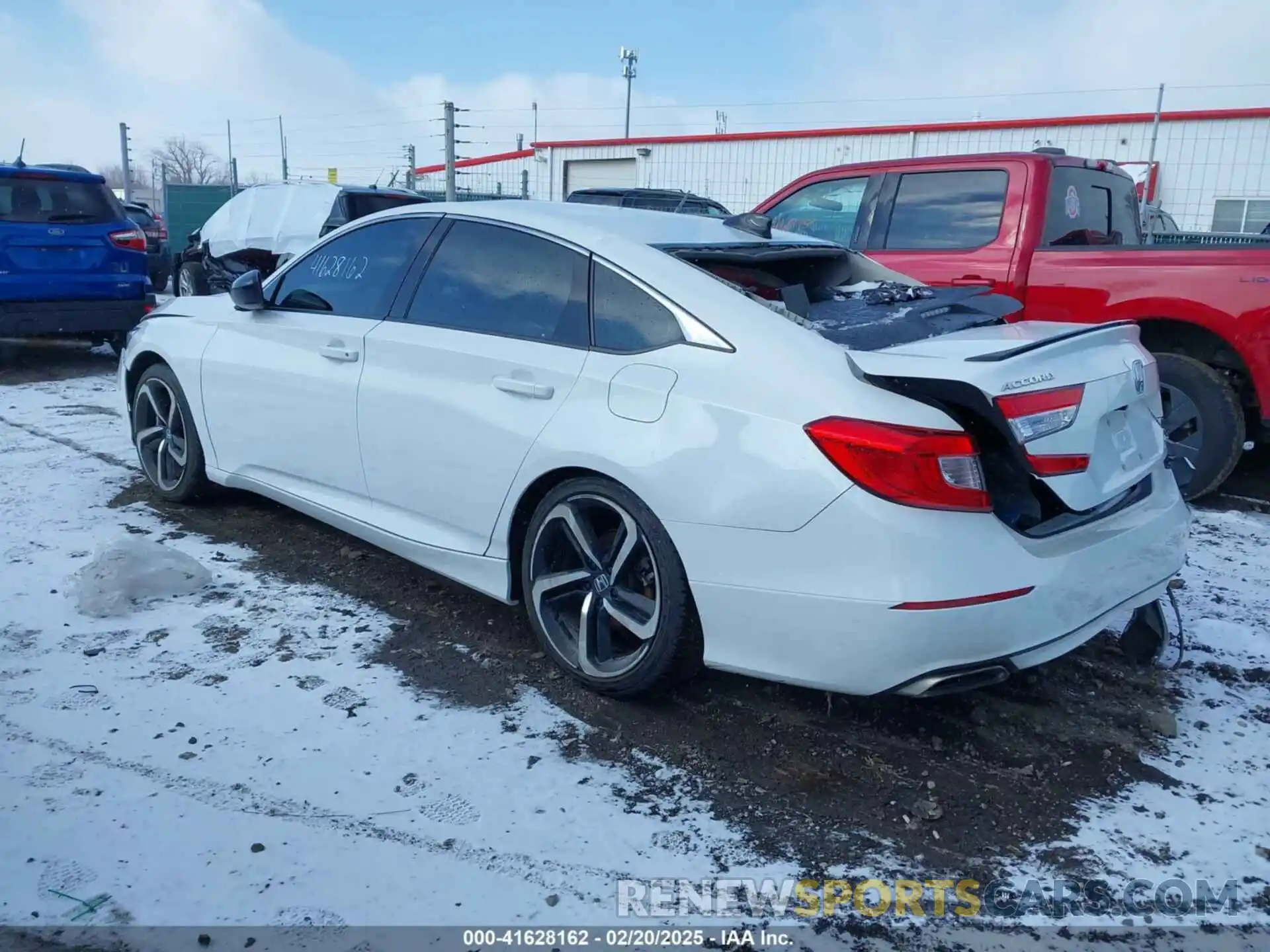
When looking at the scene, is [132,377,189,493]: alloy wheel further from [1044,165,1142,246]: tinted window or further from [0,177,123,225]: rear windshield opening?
[1044,165,1142,246]: tinted window

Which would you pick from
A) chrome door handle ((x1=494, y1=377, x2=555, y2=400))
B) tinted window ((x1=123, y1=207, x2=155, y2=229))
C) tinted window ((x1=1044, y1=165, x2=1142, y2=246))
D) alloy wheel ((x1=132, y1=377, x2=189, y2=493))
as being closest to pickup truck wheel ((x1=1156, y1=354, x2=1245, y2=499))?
tinted window ((x1=1044, y1=165, x2=1142, y2=246))

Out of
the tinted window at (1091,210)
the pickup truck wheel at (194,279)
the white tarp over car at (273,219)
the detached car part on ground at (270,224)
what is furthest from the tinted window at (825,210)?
the pickup truck wheel at (194,279)

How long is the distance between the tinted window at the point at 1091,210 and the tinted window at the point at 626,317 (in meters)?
3.67

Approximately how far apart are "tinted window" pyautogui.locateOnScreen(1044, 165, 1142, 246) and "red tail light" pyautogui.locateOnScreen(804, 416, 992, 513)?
384 cm

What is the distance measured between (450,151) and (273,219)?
11.3ft

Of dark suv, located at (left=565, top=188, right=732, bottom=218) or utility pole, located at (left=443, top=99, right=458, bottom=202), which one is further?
utility pole, located at (left=443, top=99, right=458, bottom=202)

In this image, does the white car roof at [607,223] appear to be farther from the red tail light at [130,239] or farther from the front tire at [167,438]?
the red tail light at [130,239]

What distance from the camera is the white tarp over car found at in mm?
12391

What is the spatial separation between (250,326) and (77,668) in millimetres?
1786

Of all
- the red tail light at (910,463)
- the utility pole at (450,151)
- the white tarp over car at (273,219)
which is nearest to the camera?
the red tail light at (910,463)

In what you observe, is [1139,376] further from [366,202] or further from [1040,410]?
[366,202]

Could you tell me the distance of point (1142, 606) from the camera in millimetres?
3281

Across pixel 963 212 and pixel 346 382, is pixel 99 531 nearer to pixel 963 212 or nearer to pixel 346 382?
pixel 346 382

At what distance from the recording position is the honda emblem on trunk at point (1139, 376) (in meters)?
3.10
